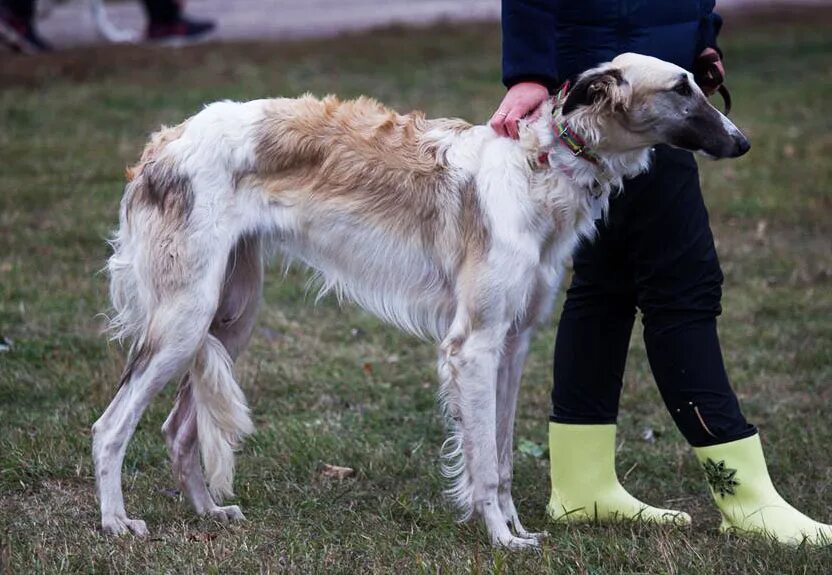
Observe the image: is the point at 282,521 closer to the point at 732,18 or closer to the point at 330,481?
the point at 330,481

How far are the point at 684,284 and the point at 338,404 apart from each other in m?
1.99

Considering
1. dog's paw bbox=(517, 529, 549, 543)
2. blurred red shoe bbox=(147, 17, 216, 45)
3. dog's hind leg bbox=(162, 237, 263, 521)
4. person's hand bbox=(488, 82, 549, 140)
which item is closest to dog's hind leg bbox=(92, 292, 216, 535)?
dog's hind leg bbox=(162, 237, 263, 521)

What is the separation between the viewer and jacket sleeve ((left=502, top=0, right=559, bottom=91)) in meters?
3.86

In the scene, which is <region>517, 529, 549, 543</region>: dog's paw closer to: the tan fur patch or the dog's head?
the tan fur patch

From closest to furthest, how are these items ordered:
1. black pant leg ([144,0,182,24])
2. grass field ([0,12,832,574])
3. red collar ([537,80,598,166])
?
grass field ([0,12,832,574]) < red collar ([537,80,598,166]) < black pant leg ([144,0,182,24])

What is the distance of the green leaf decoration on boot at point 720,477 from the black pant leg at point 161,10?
11.1m

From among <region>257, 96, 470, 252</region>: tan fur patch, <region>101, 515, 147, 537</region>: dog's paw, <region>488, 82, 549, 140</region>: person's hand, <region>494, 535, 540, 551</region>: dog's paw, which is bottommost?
<region>494, 535, 540, 551</region>: dog's paw

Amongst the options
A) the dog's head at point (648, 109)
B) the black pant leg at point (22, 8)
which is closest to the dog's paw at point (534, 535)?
the dog's head at point (648, 109)

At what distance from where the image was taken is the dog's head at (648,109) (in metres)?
3.84

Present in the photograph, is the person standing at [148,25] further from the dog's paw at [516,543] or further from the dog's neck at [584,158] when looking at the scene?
the dog's paw at [516,543]

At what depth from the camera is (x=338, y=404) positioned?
5535mm

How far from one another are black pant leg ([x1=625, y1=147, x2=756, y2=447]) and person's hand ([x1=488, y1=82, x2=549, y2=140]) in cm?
40

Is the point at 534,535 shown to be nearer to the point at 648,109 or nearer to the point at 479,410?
the point at 479,410

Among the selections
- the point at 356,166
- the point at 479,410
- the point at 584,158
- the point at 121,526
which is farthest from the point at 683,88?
the point at 121,526
